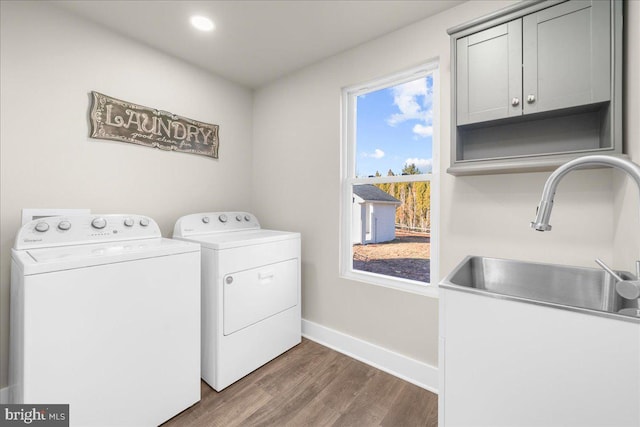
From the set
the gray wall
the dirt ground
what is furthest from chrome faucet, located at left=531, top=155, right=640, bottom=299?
the gray wall

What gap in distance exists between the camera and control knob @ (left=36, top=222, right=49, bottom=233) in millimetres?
1504

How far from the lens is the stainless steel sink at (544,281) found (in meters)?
1.11

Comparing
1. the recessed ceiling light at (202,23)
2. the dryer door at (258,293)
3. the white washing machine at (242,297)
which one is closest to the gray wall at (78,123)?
the white washing machine at (242,297)

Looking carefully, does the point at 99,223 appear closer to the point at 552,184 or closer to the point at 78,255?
the point at 78,255

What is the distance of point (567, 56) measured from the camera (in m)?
1.25

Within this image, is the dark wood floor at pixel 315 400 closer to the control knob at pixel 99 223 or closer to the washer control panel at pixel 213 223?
the washer control panel at pixel 213 223

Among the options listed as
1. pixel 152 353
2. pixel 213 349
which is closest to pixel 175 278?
pixel 152 353

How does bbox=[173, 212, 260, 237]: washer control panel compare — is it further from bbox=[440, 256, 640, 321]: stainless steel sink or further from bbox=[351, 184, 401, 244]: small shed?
bbox=[440, 256, 640, 321]: stainless steel sink

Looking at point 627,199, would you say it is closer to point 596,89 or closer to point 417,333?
point 596,89

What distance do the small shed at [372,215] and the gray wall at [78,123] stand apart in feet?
4.56

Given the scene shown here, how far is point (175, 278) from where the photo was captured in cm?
155

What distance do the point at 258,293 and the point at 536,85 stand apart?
6.73 ft

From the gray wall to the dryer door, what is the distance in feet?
2.94

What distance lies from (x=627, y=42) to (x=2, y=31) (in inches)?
124
